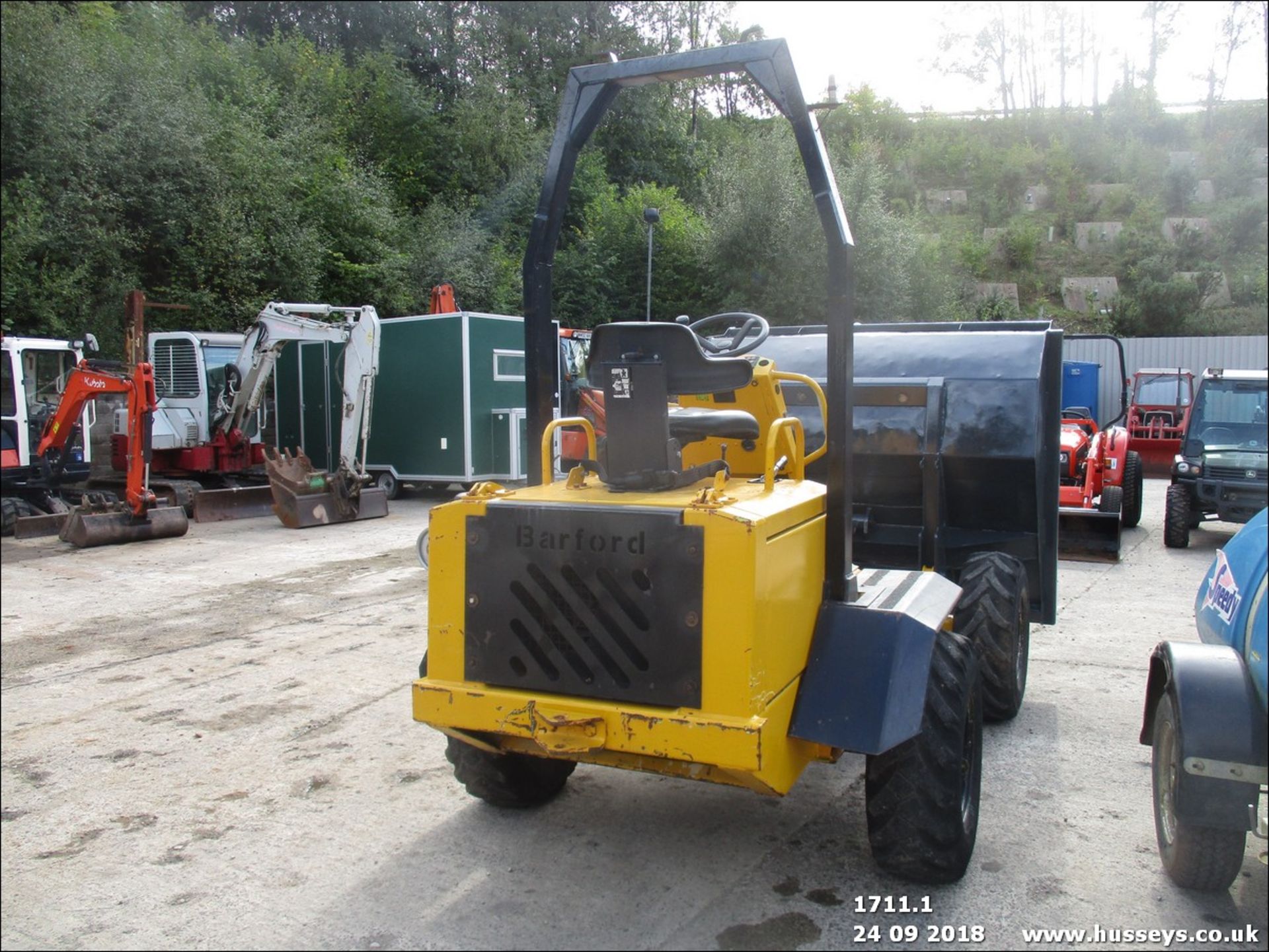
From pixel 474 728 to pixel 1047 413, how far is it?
3651 millimetres

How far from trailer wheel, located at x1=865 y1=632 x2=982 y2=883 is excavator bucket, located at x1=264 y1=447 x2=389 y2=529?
10.7 m

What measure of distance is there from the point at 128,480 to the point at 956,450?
10.0 m

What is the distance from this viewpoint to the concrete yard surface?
10.5 ft

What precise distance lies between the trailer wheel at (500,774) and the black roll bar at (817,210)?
1.09 m

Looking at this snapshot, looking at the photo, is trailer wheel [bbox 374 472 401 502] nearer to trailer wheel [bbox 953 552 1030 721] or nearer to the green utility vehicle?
the green utility vehicle

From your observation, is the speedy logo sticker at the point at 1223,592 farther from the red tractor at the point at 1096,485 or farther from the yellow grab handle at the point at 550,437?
the red tractor at the point at 1096,485

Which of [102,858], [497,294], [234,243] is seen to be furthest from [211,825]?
[497,294]

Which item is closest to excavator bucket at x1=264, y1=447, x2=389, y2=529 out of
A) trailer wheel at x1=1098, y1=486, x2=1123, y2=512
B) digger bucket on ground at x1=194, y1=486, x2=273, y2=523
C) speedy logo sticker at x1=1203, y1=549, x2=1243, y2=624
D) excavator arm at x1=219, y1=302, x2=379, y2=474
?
excavator arm at x1=219, y1=302, x2=379, y2=474

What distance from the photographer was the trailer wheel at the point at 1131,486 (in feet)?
40.3

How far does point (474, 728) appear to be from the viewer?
11.2 feet

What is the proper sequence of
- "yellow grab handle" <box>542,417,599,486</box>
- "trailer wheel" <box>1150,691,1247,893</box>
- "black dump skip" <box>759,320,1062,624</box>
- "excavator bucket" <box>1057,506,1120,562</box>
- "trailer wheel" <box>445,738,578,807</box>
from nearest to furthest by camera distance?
1. "trailer wheel" <box>1150,691,1247,893</box>
2. "yellow grab handle" <box>542,417,599,486</box>
3. "trailer wheel" <box>445,738,578,807</box>
4. "black dump skip" <box>759,320,1062,624</box>
5. "excavator bucket" <box>1057,506,1120,562</box>

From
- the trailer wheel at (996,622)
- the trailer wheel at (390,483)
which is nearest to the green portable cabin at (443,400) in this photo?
the trailer wheel at (390,483)

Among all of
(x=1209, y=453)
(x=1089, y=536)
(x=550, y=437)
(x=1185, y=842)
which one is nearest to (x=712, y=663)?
(x=550, y=437)

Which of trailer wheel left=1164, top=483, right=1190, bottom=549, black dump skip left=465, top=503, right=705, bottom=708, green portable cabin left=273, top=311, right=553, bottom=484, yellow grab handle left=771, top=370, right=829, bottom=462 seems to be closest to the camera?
black dump skip left=465, top=503, right=705, bottom=708
